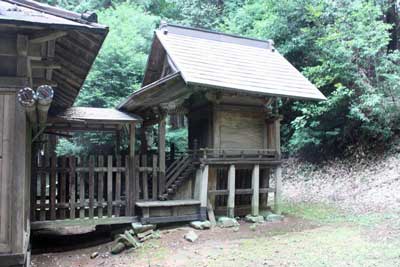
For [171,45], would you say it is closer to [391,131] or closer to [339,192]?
[339,192]

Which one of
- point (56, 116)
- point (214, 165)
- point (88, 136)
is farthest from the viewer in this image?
point (88, 136)

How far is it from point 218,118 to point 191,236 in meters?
3.19

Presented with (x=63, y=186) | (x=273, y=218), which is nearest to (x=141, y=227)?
(x=63, y=186)

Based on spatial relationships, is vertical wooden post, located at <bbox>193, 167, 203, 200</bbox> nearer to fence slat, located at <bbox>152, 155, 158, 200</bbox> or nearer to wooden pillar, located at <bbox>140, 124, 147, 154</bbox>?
fence slat, located at <bbox>152, 155, 158, 200</bbox>

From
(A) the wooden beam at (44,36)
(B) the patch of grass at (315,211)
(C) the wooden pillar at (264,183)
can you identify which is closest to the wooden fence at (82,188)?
(C) the wooden pillar at (264,183)

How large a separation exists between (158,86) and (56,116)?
2465mm

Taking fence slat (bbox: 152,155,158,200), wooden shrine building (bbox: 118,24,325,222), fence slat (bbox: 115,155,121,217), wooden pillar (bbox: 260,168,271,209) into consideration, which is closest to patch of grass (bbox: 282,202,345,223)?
wooden pillar (bbox: 260,168,271,209)

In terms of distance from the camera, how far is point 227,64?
9.88m

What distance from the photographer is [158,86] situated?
8477mm

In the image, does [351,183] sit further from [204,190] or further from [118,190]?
[118,190]

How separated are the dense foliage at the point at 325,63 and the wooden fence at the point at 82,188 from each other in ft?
18.7

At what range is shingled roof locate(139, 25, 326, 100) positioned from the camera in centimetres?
873

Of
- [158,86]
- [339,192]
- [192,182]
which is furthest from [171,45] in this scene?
[339,192]

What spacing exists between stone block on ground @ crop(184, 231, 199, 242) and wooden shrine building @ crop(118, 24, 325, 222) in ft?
2.86
